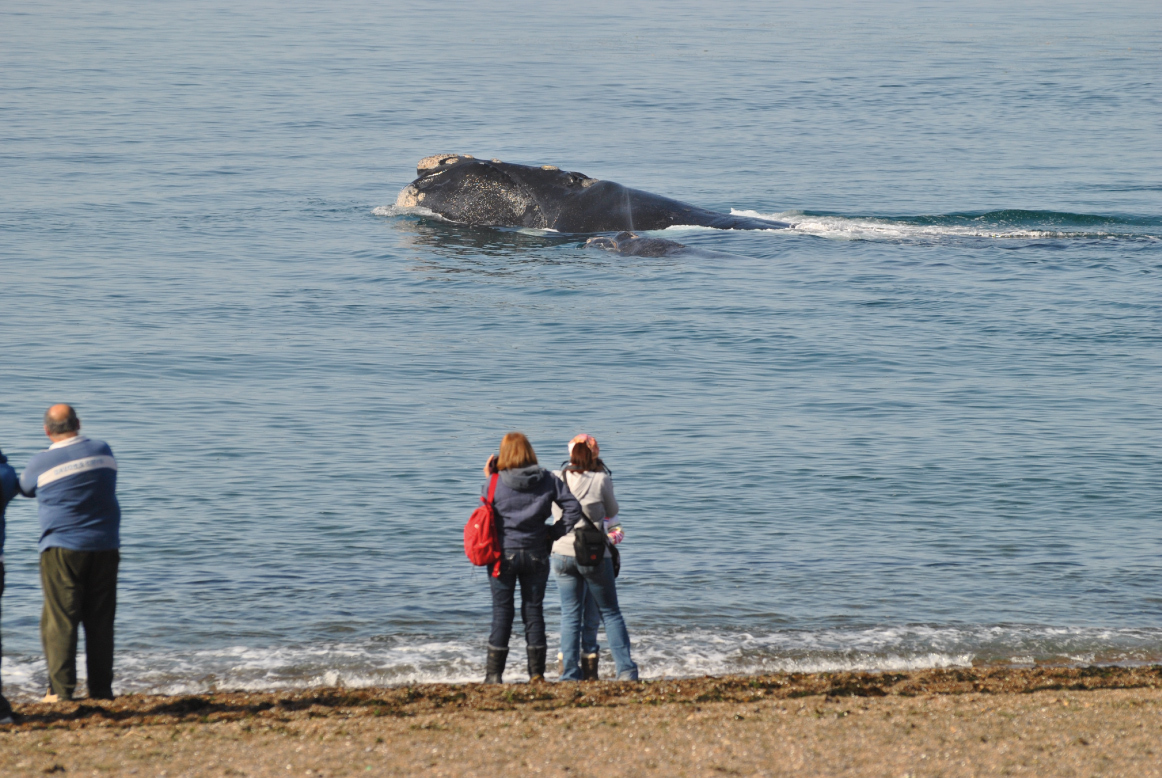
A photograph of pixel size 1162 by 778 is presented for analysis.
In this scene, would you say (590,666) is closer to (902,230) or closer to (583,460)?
(583,460)

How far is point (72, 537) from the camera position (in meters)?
9.02

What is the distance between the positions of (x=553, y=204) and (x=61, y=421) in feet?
72.2

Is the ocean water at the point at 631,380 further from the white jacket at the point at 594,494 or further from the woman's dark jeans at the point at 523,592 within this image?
the white jacket at the point at 594,494

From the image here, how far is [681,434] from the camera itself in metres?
18.1

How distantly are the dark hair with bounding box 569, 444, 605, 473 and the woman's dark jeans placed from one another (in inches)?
25.9

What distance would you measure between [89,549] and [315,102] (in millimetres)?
49918

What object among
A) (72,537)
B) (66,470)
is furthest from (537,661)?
(66,470)

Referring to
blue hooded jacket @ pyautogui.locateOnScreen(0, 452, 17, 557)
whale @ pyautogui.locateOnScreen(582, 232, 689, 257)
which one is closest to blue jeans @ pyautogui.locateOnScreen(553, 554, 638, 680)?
blue hooded jacket @ pyautogui.locateOnScreen(0, 452, 17, 557)

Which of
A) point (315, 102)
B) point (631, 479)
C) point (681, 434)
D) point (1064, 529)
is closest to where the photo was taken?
point (1064, 529)

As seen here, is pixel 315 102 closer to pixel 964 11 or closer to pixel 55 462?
→ pixel 55 462

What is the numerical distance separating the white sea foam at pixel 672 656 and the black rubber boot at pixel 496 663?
0.69 m

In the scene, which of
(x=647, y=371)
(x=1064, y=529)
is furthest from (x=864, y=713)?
(x=647, y=371)

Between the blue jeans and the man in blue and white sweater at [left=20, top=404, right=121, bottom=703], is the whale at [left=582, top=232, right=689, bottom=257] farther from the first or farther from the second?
the man in blue and white sweater at [left=20, top=404, right=121, bottom=703]

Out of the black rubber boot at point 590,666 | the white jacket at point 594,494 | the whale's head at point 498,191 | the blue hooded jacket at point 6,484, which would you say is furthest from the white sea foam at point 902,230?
the blue hooded jacket at point 6,484
